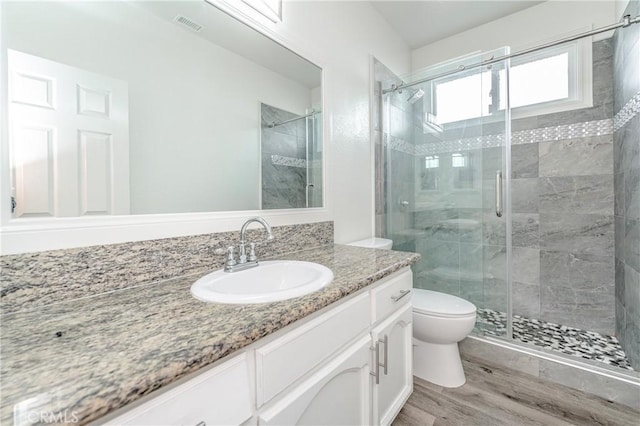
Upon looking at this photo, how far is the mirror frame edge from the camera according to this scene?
0.69 metres

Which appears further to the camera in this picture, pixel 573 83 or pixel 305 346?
pixel 573 83

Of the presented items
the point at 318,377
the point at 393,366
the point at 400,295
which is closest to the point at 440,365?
the point at 393,366

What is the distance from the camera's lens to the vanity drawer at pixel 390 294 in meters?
1.07

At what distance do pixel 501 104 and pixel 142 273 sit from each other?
2393mm

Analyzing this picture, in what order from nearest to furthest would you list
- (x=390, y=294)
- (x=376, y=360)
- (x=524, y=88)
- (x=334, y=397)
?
1. (x=334, y=397)
2. (x=376, y=360)
3. (x=390, y=294)
4. (x=524, y=88)

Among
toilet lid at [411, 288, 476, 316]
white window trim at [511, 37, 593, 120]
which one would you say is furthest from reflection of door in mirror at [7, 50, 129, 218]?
white window trim at [511, 37, 593, 120]

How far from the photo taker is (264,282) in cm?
110

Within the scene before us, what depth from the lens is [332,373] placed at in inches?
32.9

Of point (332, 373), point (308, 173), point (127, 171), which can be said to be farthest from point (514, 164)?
point (127, 171)

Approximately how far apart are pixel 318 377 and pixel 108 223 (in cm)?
79

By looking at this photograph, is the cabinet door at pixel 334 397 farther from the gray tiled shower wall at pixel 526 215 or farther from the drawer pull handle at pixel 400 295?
the gray tiled shower wall at pixel 526 215

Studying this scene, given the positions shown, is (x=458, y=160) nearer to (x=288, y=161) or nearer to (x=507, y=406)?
(x=288, y=161)

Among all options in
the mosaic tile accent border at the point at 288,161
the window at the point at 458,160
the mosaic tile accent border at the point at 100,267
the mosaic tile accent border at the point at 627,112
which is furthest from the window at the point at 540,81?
the mosaic tile accent border at the point at 100,267

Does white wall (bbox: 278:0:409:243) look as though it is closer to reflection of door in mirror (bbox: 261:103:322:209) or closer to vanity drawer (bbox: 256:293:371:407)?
reflection of door in mirror (bbox: 261:103:322:209)
